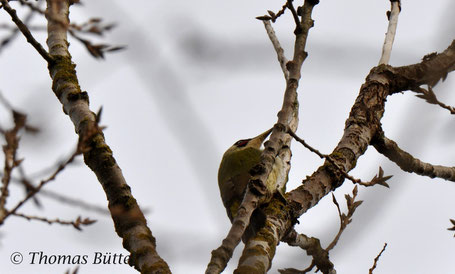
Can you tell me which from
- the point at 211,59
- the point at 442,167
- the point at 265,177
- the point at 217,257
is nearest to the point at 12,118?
the point at 211,59

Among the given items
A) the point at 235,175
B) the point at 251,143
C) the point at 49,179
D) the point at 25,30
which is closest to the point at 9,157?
the point at 49,179

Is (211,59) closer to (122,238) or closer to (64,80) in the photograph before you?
(122,238)

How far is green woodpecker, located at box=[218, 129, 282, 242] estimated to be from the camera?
6.17 meters

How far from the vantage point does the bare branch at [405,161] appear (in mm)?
4545

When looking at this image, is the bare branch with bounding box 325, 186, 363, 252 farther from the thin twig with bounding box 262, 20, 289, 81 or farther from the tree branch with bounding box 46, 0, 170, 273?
the tree branch with bounding box 46, 0, 170, 273

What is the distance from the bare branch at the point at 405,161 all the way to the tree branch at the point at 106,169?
2.12 metres

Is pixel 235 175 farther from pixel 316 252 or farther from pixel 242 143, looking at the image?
pixel 316 252

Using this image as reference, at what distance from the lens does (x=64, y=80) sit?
12.4 feet

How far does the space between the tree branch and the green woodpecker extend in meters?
2.65

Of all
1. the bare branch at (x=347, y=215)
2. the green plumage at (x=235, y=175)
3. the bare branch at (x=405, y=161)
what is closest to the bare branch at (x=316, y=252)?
the bare branch at (x=347, y=215)

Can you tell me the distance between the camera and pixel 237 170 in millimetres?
6707

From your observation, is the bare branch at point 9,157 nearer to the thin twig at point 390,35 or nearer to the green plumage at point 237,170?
the thin twig at point 390,35

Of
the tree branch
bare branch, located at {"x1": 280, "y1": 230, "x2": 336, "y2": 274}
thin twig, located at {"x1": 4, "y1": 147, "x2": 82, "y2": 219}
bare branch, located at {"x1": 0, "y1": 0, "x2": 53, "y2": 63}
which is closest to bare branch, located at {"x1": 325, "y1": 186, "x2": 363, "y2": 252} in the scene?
bare branch, located at {"x1": 280, "y1": 230, "x2": 336, "y2": 274}

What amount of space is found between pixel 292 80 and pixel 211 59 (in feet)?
2.74
